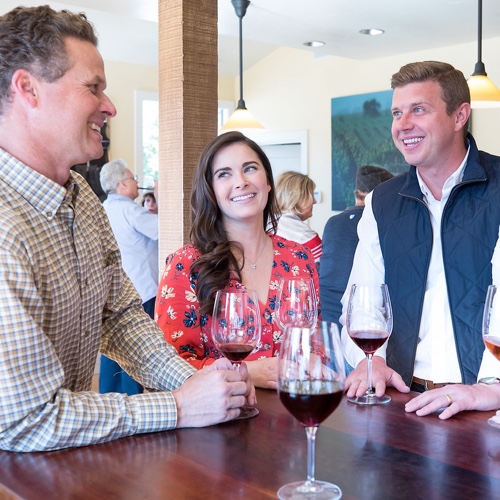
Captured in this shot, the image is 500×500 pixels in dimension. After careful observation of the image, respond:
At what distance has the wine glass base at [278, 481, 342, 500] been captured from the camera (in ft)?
3.17

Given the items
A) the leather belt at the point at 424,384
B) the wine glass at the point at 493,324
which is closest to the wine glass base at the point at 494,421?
the wine glass at the point at 493,324

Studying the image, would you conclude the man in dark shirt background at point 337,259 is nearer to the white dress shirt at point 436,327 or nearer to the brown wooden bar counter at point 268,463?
the white dress shirt at point 436,327

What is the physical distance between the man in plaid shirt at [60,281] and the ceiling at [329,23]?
339 centimetres

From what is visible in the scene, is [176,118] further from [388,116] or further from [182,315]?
[388,116]

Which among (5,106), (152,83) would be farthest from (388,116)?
(5,106)

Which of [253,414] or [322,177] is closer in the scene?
[253,414]

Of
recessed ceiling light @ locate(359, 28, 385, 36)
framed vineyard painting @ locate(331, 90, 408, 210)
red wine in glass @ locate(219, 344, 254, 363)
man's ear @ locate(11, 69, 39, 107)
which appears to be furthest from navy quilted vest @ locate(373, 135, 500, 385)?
framed vineyard painting @ locate(331, 90, 408, 210)

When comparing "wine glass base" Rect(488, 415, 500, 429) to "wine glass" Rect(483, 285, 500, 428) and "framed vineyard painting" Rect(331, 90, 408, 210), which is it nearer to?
"wine glass" Rect(483, 285, 500, 428)

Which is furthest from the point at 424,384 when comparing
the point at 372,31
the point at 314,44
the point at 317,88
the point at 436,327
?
the point at 317,88

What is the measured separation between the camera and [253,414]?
4.55 ft

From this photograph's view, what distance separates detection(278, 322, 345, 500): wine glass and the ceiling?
4.12 metres

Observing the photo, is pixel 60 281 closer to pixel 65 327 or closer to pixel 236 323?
pixel 65 327

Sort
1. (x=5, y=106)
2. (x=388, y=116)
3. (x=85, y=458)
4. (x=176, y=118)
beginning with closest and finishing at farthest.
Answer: (x=85, y=458) < (x=5, y=106) < (x=176, y=118) < (x=388, y=116)

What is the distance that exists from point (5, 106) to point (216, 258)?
0.84m
